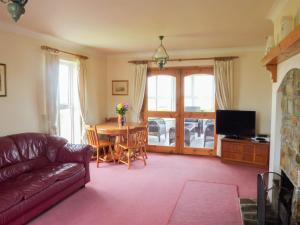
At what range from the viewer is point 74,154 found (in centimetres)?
397

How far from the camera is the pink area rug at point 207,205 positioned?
2.99m

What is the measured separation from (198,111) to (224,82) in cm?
92

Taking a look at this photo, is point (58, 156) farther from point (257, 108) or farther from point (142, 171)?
point (257, 108)

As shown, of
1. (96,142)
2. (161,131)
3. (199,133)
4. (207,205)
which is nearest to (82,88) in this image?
(96,142)

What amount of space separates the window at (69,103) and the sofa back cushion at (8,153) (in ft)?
4.88

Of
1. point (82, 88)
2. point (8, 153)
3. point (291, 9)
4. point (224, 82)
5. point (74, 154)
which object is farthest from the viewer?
point (224, 82)

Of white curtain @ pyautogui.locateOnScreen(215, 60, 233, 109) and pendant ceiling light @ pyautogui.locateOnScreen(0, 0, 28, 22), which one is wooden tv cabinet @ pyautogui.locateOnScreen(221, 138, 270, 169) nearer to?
white curtain @ pyautogui.locateOnScreen(215, 60, 233, 109)

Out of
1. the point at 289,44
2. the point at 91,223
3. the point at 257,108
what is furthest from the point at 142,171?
the point at 289,44

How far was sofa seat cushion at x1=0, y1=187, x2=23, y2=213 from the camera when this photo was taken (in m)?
2.55

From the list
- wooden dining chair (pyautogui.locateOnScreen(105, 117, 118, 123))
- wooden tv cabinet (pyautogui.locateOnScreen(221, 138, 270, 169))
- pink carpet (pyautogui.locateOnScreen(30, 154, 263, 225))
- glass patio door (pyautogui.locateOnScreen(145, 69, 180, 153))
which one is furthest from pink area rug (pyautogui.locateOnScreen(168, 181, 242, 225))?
wooden dining chair (pyautogui.locateOnScreen(105, 117, 118, 123))

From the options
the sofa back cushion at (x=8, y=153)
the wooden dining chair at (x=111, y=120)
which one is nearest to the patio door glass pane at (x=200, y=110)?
the wooden dining chair at (x=111, y=120)

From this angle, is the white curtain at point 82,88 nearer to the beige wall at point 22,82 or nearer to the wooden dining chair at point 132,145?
the beige wall at point 22,82

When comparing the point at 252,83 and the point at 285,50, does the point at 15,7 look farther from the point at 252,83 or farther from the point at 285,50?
the point at 252,83

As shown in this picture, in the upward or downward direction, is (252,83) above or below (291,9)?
below
